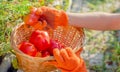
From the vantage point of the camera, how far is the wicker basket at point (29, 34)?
1.80m

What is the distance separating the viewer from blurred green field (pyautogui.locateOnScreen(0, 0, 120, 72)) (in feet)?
6.12

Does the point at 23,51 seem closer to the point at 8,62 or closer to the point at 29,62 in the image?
the point at 29,62

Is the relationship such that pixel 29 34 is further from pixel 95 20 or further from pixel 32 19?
pixel 95 20

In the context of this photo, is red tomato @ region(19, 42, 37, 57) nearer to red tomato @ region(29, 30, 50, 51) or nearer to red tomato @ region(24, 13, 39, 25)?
red tomato @ region(29, 30, 50, 51)

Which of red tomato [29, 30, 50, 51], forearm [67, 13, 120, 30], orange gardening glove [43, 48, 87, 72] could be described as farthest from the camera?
red tomato [29, 30, 50, 51]

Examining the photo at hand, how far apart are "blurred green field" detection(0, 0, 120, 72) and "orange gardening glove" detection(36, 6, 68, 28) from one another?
95 mm

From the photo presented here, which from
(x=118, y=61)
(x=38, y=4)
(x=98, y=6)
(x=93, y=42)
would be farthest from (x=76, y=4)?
(x=38, y=4)

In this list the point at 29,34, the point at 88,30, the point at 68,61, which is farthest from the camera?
the point at 88,30

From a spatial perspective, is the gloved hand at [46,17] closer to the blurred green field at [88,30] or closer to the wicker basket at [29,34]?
the blurred green field at [88,30]

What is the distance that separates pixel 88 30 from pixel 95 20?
100cm

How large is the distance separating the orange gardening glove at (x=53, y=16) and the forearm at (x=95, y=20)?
57mm

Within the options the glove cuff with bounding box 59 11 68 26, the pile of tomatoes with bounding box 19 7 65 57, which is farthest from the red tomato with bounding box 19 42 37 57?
the glove cuff with bounding box 59 11 68 26

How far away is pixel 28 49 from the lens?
6.12 feet

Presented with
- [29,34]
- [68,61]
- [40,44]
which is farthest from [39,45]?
[68,61]
